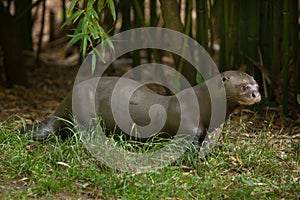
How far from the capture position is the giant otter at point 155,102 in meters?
3.58

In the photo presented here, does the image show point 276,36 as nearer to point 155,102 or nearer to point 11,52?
point 155,102

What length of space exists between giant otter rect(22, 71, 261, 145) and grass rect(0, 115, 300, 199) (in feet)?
0.60

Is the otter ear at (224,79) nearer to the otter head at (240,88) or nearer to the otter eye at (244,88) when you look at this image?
the otter head at (240,88)

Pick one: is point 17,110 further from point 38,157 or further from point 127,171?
point 127,171

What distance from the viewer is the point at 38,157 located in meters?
3.42

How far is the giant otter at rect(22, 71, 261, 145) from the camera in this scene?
3.58 meters

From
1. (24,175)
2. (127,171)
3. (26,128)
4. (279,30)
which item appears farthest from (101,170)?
(279,30)

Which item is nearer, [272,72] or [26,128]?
[26,128]

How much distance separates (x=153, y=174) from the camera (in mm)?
3303

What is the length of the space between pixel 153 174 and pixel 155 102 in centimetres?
62

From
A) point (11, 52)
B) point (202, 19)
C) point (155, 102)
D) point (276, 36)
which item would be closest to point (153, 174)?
point (155, 102)

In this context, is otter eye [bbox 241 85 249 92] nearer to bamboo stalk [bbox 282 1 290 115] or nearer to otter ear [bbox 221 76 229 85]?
otter ear [bbox 221 76 229 85]

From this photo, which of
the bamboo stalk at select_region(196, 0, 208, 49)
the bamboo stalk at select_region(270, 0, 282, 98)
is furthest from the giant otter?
the bamboo stalk at select_region(270, 0, 282, 98)

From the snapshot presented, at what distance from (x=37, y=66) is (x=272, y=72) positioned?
9.13 ft
